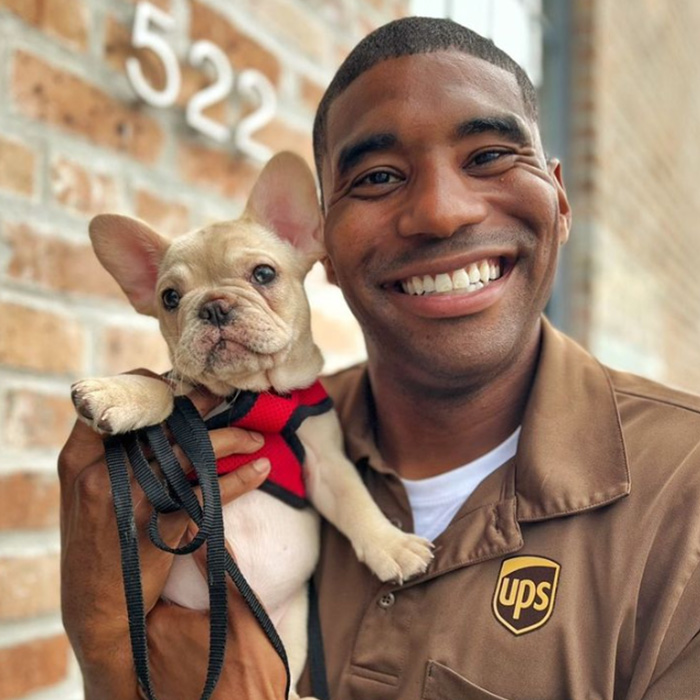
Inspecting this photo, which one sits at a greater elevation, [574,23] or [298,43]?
[574,23]

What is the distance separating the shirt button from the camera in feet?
5.01

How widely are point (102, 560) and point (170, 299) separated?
0.48 meters

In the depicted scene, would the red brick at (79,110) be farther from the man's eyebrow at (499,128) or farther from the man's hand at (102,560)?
the man's eyebrow at (499,128)

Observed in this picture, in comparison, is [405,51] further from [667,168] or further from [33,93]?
[667,168]

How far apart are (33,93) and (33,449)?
72cm

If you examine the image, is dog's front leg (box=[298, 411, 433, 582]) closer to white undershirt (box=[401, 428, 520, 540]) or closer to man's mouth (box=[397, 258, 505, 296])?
white undershirt (box=[401, 428, 520, 540])

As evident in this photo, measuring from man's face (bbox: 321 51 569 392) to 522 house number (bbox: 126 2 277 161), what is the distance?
24.2 inches

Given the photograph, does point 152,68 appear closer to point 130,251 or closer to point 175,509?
point 130,251

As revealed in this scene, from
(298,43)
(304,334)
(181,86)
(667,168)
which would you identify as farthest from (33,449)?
(667,168)

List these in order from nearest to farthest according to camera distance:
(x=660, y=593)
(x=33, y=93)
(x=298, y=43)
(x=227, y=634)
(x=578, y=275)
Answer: (x=660, y=593) < (x=227, y=634) < (x=33, y=93) < (x=298, y=43) < (x=578, y=275)

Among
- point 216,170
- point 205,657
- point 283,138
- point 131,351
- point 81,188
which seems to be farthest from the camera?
point 283,138

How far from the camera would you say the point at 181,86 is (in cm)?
221

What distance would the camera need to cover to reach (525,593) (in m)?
1.41

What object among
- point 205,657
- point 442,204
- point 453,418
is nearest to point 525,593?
point 453,418
